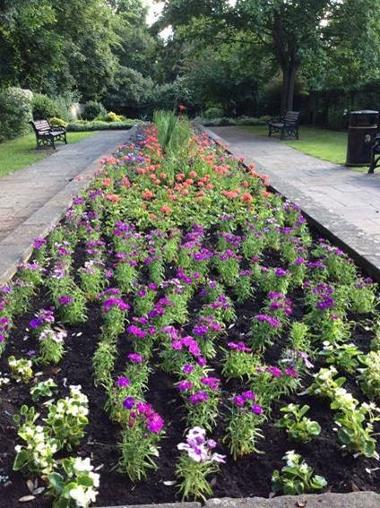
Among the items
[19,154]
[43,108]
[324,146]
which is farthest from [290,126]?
[43,108]

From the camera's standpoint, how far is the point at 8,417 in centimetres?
218

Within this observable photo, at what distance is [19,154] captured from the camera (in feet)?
45.1

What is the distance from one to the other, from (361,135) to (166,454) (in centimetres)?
903

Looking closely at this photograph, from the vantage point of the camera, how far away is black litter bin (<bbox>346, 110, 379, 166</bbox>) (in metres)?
9.81

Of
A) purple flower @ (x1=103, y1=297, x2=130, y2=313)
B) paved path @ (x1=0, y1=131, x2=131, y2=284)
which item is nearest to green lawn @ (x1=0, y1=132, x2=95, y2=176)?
paved path @ (x1=0, y1=131, x2=131, y2=284)

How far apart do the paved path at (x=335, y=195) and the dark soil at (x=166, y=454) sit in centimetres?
184

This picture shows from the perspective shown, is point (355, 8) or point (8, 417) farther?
point (355, 8)

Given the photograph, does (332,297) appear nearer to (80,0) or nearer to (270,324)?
(270,324)

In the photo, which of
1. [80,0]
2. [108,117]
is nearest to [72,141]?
[80,0]

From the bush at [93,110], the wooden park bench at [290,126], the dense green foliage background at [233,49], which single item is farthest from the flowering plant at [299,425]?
the bush at [93,110]

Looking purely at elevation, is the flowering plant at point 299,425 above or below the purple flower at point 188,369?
below

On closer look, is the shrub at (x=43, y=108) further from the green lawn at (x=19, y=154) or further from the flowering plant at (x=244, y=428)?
the flowering plant at (x=244, y=428)

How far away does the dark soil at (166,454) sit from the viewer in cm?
179

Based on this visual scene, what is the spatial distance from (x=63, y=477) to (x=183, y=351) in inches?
35.4
